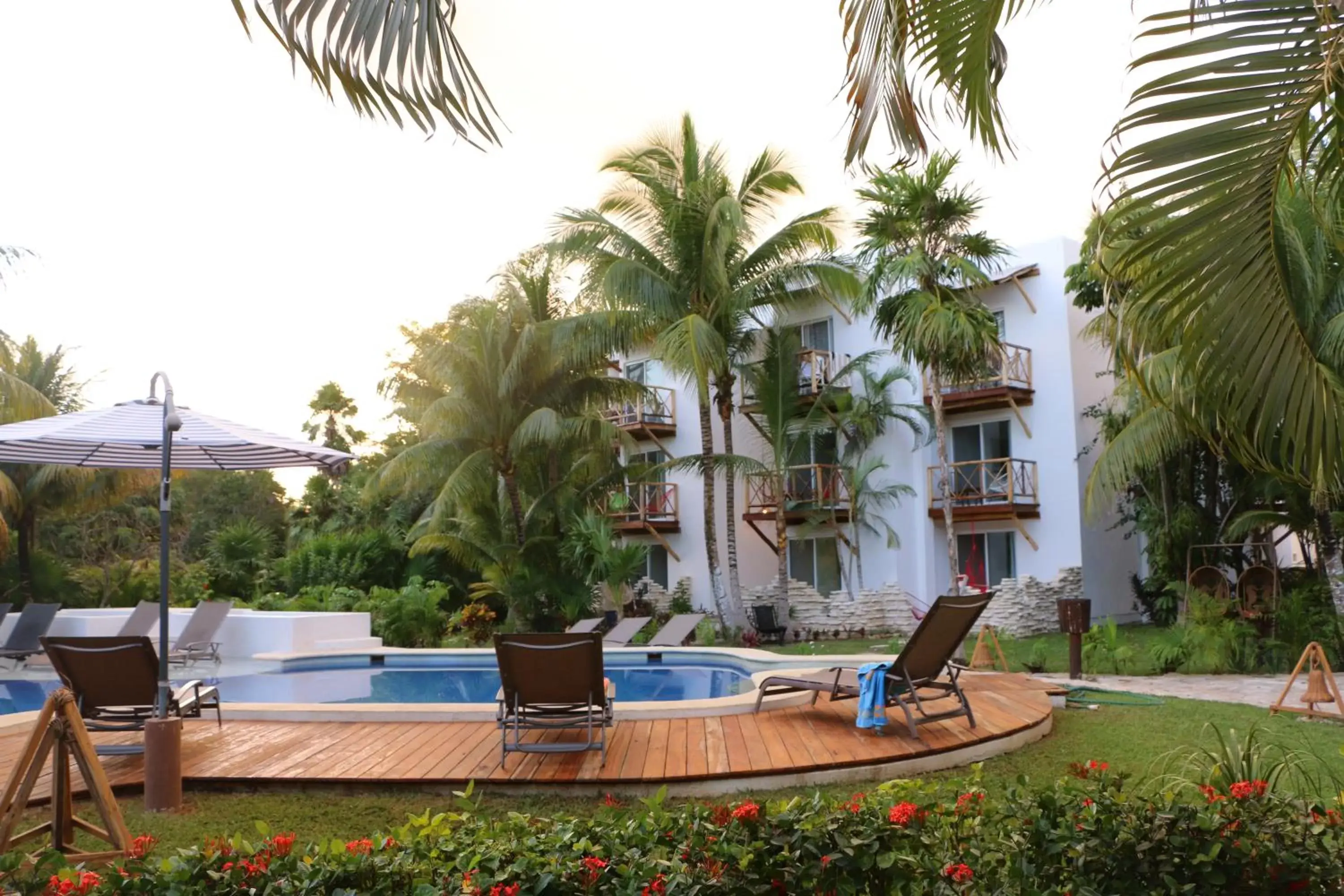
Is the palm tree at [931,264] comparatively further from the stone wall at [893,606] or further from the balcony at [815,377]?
the balcony at [815,377]

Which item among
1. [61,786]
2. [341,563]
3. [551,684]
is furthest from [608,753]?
[341,563]

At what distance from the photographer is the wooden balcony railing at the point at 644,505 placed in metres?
22.0

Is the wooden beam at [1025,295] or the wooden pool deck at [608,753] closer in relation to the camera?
the wooden pool deck at [608,753]

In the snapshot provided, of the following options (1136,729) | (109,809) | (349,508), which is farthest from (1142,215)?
(349,508)

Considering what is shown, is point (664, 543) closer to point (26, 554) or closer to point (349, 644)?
point (349, 644)

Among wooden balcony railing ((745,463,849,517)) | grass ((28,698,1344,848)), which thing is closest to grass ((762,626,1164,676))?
wooden balcony railing ((745,463,849,517))

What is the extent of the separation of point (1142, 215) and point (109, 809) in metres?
4.29

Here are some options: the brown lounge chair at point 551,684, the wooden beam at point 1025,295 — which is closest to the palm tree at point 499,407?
the wooden beam at point 1025,295

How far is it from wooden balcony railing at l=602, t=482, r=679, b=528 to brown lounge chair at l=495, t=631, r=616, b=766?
50.1 ft

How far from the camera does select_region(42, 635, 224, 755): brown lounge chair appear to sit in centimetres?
616

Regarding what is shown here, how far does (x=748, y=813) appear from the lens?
255 centimetres

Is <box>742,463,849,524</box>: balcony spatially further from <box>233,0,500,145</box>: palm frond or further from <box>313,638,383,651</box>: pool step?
<box>233,0,500,145</box>: palm frond

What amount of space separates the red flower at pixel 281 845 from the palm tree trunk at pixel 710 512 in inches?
602

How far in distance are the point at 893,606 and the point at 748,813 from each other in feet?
57.6
